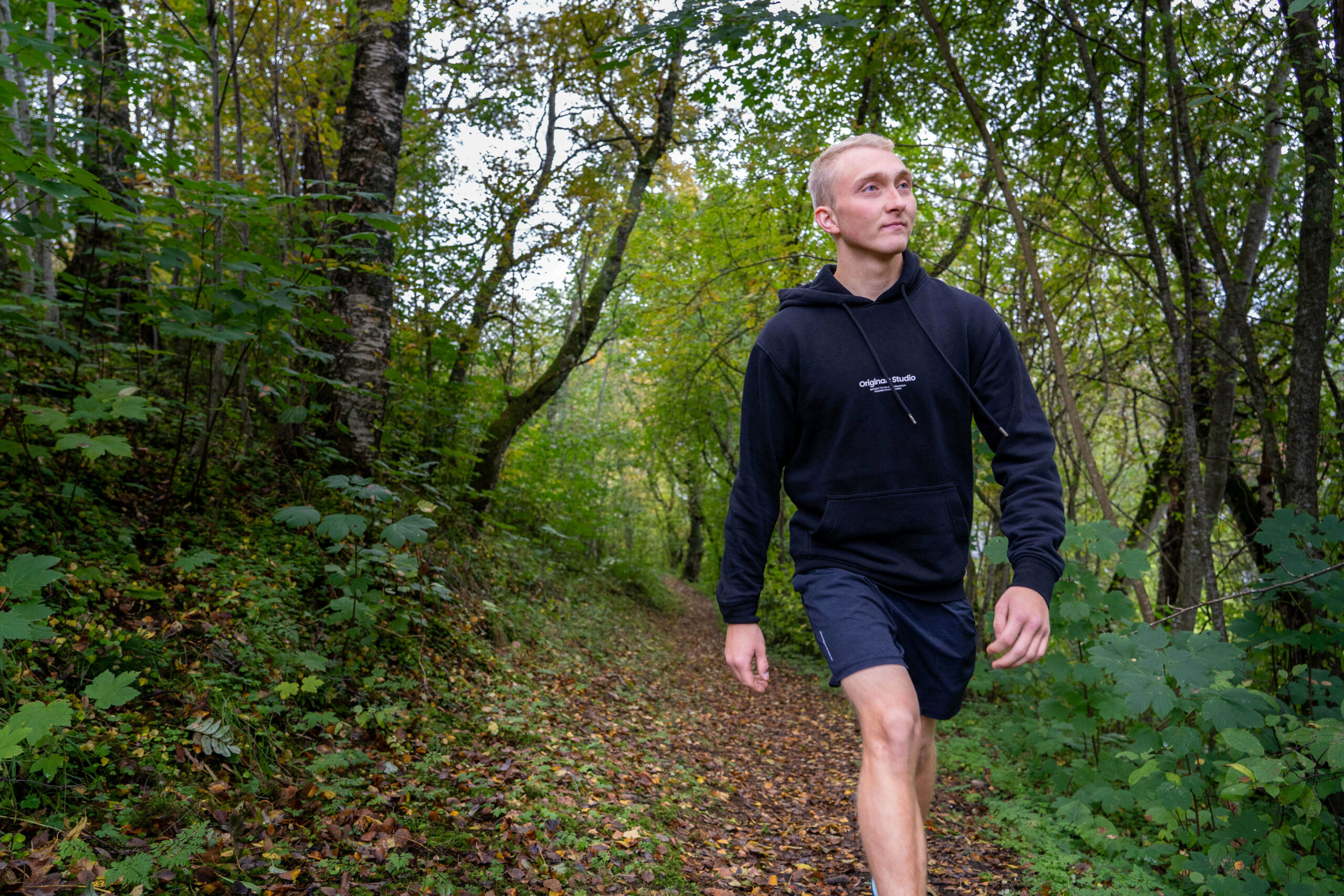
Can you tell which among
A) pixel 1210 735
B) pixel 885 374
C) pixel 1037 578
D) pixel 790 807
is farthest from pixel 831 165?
pixel 790 807

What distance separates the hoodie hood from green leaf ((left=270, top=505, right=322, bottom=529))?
2.46 m

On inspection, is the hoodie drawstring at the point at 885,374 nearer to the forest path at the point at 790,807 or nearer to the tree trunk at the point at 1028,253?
the forest path at the point at 790,807

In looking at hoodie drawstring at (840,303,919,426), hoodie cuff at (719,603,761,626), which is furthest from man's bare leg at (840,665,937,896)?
hoodie drawstring at (840,303,919,426)

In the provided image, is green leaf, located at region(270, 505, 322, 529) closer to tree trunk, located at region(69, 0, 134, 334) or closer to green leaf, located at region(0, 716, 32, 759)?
green leaf, located at region(0, 716, 32, 759)

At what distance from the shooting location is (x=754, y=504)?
2.35 m

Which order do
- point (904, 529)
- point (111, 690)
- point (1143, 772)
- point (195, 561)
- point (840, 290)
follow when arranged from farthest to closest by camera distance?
point (195, 561)
point (1143, 772)
point (111, 690)
point (840, 290)
point (904, 529)

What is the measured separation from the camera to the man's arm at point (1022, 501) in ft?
6.31

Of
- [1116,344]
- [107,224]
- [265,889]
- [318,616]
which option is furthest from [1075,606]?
[1116,344]

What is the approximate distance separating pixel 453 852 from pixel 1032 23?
6.52 m

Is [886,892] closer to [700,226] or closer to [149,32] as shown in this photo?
[149,32]

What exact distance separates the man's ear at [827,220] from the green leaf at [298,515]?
103 inches

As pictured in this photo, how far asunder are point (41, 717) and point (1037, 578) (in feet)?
9.79

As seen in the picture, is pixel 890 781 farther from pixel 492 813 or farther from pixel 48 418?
pixel 48 418

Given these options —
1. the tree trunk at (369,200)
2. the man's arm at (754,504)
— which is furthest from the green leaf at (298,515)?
the man's arm at (754,504)
